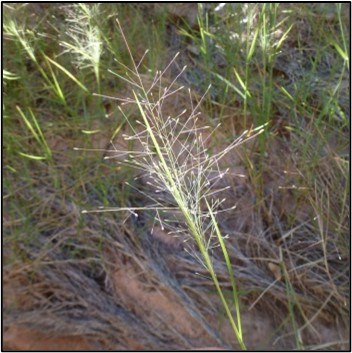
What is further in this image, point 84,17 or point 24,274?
point 24,274

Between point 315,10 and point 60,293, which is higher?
point 315,10

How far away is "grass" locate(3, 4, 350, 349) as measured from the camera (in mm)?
1276

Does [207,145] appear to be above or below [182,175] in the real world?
below

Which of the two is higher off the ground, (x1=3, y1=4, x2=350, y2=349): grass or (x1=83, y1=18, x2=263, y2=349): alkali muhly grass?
(x1=83, y1=18, x2=263, y2=349): alkali muhly grass

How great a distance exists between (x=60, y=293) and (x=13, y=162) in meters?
0.34

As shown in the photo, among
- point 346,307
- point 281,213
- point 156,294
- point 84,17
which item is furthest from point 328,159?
point 84,17

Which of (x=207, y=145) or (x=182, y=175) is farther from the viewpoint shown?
(x=207, y=145)

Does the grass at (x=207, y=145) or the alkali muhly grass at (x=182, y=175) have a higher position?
the alkali muhly grass at (x=182, y=175)

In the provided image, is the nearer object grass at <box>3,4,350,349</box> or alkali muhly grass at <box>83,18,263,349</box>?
alkali muhly grass at <box>83,18,263,349</box>

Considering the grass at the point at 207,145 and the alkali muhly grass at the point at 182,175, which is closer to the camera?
the alkali muhly grass at the point at 182,175

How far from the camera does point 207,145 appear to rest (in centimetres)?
137

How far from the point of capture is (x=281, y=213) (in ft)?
4.44

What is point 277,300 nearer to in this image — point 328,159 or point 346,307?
point 346,307

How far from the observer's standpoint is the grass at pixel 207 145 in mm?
1276
